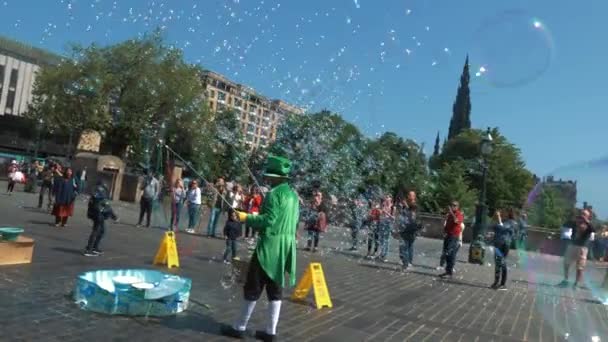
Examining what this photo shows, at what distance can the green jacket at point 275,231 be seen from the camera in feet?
18.4

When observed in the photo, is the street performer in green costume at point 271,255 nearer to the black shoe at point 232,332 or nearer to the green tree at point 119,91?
the black shoe at point 232,332

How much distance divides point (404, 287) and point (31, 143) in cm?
5994

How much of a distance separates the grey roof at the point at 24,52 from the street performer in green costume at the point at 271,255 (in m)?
75.9

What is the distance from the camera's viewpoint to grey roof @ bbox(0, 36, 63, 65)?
7351 centimetres

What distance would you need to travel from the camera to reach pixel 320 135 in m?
19.0

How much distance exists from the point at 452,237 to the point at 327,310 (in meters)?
6.58

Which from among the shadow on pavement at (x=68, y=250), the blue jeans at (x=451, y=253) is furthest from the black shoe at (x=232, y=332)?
the blue jeans at (x=451, y=253)

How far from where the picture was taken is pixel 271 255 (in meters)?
5.64

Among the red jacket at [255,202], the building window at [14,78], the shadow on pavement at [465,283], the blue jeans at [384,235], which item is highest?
the building window at [14,78]

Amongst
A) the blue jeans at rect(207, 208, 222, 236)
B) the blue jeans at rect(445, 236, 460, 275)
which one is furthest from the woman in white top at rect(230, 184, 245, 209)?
the blue jeans at rect(445, 236, 460, 275)

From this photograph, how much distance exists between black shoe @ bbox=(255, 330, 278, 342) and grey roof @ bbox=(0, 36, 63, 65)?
7597 cm

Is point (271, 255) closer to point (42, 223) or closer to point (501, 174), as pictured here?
point (42, 223)

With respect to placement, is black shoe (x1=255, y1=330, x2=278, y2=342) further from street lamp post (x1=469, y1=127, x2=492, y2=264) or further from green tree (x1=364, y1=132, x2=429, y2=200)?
green tree (x1=364, y1=132, x2=429, y2=200)

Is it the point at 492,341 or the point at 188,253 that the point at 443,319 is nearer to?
the point at 492,341
